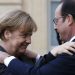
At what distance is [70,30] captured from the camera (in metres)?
3.68

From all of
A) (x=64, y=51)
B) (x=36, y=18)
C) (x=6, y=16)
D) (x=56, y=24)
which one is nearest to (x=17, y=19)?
(x=6, y=16)

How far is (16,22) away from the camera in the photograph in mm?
3781

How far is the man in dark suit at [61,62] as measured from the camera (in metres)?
3.37

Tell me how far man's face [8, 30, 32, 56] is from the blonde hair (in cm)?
4

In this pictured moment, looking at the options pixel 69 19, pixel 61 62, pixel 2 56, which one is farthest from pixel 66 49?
pixel 2 56

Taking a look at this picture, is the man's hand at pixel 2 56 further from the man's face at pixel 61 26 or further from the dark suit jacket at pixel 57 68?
the man's face at pixel 61 26

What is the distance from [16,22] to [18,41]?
173mm

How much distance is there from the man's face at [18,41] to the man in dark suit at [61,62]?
0.22m

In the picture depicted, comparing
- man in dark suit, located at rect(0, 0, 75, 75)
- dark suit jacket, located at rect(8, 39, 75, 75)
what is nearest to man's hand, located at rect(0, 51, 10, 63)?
man in dark suit, located at rect(0, 0, 75, 75)

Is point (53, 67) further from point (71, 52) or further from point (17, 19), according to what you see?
point (17, 19)

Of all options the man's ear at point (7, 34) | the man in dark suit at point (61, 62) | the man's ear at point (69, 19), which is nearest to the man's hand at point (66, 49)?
the man in dark suit at point (61, 62)

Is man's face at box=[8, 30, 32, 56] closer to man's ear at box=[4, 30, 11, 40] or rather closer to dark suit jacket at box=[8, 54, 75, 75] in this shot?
man's ear at box=[4, 30, 11, 40]

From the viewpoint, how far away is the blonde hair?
3.78 m

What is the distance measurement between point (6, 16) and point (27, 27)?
7.9 inches
